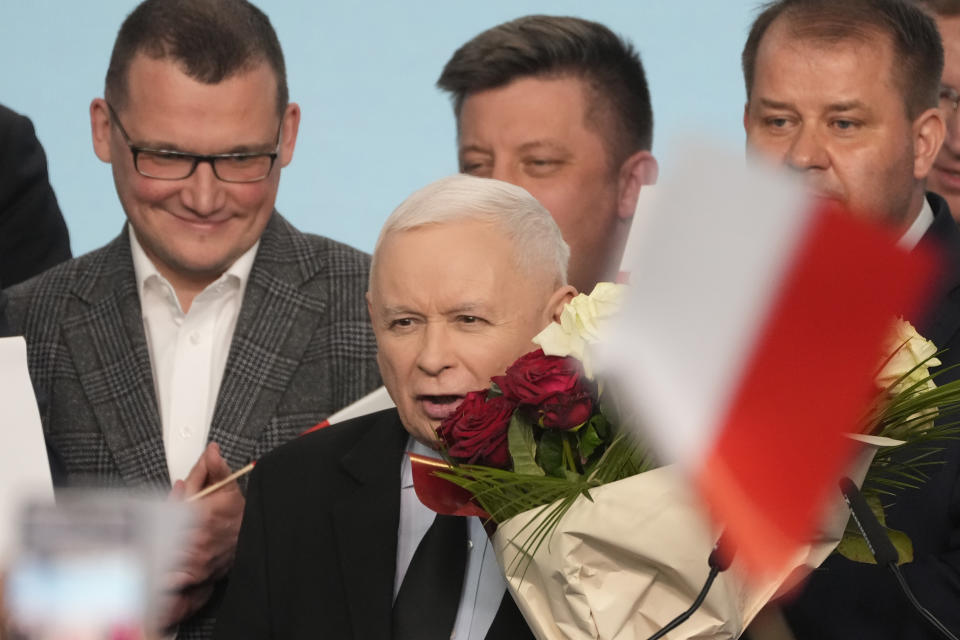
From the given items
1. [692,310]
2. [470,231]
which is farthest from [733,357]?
[470,231]

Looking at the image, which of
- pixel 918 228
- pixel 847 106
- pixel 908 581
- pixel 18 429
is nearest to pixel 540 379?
pixel 908 581

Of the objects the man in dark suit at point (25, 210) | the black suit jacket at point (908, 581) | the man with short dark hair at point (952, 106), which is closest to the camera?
the black suit jacket at point (908, 581)

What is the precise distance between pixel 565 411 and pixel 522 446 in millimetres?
87

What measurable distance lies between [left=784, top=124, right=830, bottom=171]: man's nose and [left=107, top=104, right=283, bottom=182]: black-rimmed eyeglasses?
42.7 inches

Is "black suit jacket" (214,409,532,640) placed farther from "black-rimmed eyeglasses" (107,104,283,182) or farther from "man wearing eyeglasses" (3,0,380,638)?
"black-rimmed eyeglasses" (107,104,283,182)

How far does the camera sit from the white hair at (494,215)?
7.54ft

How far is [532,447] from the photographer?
1896mm

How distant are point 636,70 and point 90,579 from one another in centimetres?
273

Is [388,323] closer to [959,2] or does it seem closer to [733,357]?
[733,357]

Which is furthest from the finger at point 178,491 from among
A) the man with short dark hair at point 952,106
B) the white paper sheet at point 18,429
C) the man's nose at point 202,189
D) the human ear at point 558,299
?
the man with short dark hair at point 952,106

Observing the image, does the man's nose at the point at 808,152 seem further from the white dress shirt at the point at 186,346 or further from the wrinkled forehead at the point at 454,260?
the white dress shirt at the point at 186,346

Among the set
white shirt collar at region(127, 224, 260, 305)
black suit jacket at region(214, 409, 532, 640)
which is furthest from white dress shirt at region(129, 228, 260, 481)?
black suit jacket at region(214, 409, 532, 640)

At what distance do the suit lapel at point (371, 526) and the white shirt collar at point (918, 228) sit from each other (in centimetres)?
103

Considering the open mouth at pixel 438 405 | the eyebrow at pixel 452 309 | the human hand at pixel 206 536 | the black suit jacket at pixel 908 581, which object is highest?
the eyebrow at pixel 452 309
